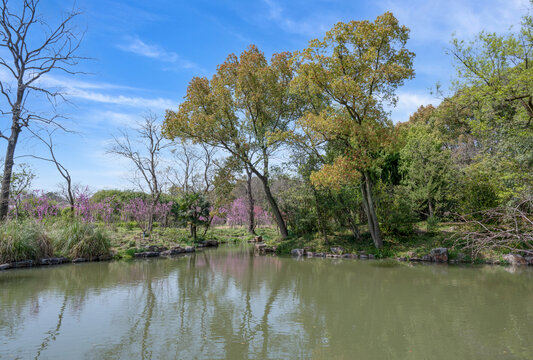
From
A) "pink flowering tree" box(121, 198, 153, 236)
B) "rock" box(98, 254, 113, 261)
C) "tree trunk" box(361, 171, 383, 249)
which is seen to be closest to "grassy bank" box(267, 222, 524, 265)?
"tree trunk" box(361, 171, 383, 249)

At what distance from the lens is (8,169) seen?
39.9 ft

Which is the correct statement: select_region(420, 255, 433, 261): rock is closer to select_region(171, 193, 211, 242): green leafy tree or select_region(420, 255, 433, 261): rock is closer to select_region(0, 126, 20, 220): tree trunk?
select_region(171, 193, 211, 242): green leafy tree

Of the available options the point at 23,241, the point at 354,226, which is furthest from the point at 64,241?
the point at 354,226

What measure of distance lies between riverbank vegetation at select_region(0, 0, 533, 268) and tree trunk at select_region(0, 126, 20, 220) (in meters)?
0.43

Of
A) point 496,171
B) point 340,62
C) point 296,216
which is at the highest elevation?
point 340,62

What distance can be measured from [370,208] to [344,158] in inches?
99.2

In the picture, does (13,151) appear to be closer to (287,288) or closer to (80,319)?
(80,319)

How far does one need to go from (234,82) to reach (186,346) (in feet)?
45.5

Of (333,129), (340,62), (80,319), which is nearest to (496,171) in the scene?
(333,129)

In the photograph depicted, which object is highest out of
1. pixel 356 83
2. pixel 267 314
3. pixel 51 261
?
pixel 356 83

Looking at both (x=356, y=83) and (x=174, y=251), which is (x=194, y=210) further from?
(x=356, y=83)

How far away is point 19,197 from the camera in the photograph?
13359 millimetres

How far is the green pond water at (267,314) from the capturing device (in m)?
4.20

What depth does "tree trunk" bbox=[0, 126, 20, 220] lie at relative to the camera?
1210 cm
